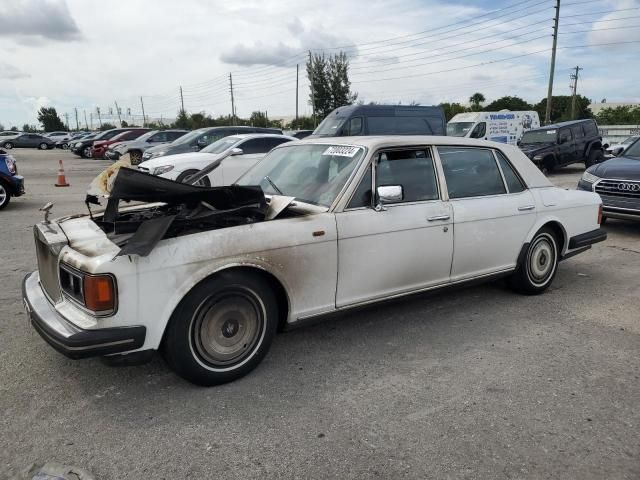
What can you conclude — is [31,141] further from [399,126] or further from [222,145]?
[399,126]

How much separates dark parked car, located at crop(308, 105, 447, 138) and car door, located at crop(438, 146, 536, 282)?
31.2ft

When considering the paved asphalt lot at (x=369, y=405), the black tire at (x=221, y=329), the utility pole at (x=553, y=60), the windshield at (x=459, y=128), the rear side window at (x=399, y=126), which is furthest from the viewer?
the utility pole at (x=553, y=60)

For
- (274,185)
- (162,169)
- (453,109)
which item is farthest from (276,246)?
(453,109)

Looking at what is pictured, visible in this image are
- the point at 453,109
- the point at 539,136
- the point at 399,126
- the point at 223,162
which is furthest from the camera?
the point at 453,109

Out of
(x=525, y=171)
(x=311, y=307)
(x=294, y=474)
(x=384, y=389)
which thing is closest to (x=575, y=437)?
(x=384, y=389)

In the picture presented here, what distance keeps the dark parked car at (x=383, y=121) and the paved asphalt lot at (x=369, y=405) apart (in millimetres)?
10350

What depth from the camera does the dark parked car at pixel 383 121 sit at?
47.1 ft

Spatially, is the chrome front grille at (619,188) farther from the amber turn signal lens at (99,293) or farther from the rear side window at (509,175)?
the amber turn signal lens at (99,293)

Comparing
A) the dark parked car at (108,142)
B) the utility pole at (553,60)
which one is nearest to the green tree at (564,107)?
the utility pole at (553,60)

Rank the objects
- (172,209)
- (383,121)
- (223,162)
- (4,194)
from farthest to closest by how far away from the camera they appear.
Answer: (383,121) → (223,162) → (4,194) → (172,209)

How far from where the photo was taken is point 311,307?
3.63m

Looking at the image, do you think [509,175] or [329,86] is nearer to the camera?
[509,175]

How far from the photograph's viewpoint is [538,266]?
512cm

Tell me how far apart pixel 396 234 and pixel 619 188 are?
18.9 feet
